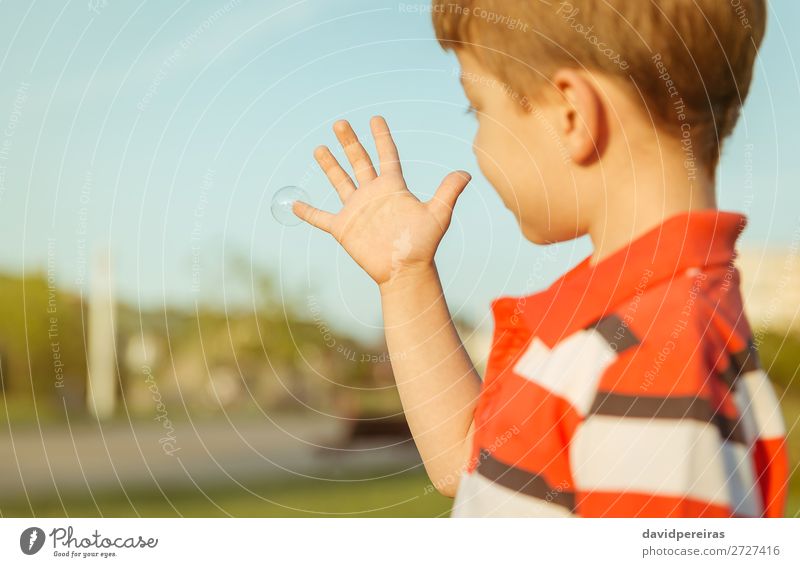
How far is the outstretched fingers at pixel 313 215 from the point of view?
1017 millimetres

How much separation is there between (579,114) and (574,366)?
0.24 metres

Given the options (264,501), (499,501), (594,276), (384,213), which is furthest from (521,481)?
(264,501)

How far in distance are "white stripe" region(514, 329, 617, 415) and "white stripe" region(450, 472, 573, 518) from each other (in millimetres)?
106

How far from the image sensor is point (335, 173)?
1.02 meters

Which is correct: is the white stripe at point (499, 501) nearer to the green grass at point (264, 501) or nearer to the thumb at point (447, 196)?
the thumb at point (447, 196)

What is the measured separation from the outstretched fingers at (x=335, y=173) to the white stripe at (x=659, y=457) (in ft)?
1.18

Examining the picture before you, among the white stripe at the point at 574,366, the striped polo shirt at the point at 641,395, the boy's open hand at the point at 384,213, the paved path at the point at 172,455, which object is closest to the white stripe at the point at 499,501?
the striped polo shirt at the point at 641,395

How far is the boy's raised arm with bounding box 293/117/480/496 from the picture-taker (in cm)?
95
